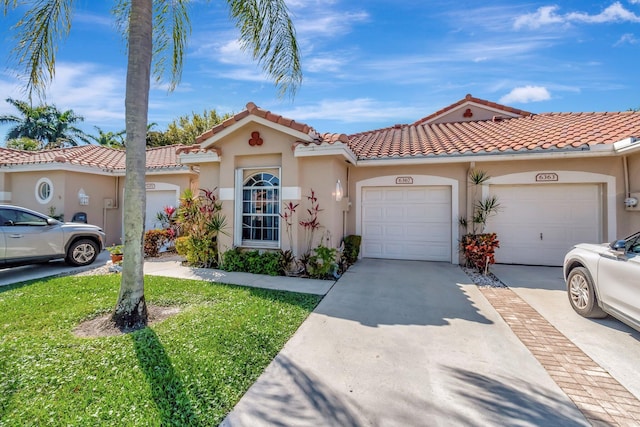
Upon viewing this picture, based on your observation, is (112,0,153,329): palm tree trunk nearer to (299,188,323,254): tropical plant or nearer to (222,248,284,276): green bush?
(222,248,284,276): green bush

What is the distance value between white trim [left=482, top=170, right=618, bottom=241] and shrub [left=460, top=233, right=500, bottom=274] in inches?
67.4

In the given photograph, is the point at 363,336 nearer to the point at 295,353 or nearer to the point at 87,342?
the point at 295,353

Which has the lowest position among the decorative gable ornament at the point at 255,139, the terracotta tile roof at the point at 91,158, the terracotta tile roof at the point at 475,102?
the decorative gable ornament at the point at 255,139

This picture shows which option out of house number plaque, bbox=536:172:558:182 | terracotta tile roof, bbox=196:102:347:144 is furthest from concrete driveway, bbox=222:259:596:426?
house number plaque, bbox=536:172:558:182

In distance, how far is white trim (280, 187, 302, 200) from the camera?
325 inches

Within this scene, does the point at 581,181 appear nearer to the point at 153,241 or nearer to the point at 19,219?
the point at 153,241

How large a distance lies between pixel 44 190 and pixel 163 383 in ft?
48.0

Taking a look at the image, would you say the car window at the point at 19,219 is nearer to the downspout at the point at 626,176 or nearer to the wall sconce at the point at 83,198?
the wall sconce at the point at 83,198

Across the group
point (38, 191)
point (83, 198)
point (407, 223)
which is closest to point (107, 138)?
point (38, 191)

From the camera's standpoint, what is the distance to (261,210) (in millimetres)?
8891

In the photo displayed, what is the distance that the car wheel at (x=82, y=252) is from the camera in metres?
8.85

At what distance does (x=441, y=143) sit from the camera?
10.5 m

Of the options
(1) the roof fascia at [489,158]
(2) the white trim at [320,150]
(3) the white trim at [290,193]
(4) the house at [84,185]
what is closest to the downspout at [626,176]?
(1) the roof fascia at [489,158]

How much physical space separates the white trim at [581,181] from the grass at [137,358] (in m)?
7.62
